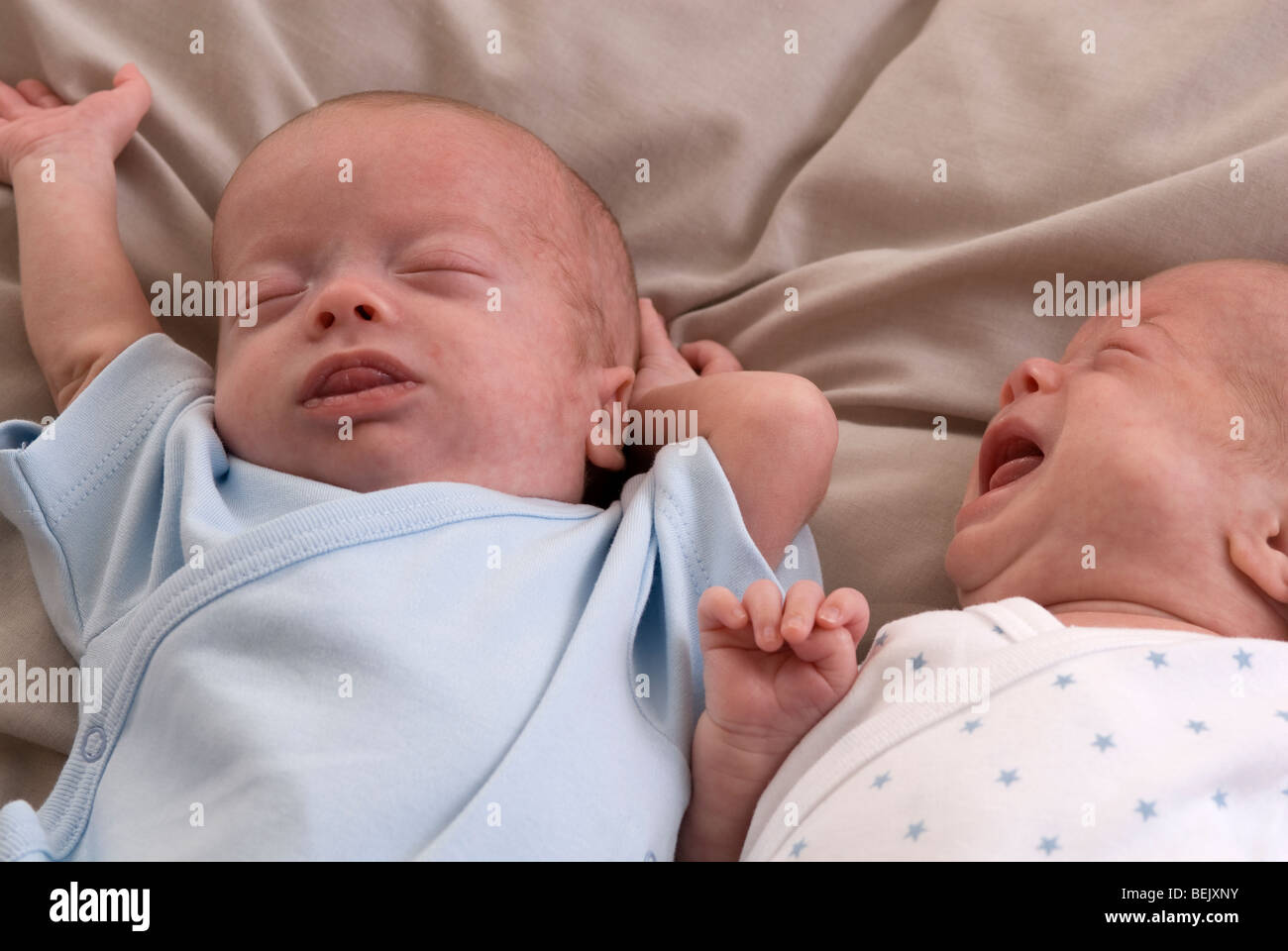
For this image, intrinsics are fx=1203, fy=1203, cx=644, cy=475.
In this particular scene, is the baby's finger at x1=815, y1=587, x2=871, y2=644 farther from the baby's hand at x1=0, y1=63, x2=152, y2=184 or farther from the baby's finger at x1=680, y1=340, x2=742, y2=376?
the baby's hand at x1=0, y1=63, x2=152, y2=184

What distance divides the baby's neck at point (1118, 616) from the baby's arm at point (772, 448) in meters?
0.33

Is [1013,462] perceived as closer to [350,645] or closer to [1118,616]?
[1118,616]

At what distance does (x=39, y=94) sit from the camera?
75.3 inches

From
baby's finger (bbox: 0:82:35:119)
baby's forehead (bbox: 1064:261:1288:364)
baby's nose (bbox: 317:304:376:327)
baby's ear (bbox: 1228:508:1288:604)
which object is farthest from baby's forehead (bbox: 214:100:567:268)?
baby's ear (bbox: 1228:508:1288:604)

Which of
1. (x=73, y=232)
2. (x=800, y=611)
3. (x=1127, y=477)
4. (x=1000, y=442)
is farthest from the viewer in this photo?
(x=73, y=232)

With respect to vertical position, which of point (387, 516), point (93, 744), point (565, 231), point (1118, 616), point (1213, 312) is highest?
point (565, 231)

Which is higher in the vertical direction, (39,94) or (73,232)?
(39,94)

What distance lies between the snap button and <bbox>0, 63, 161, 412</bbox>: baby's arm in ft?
1.69

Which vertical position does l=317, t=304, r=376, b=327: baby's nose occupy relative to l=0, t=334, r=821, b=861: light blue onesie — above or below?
above

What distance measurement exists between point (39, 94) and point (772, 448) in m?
1.33

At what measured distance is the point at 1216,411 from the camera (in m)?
1.36

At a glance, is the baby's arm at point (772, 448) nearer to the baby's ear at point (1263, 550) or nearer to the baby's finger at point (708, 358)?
the baby's finger at point (708, 358)

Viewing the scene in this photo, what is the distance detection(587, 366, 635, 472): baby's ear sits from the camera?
1.58 meters

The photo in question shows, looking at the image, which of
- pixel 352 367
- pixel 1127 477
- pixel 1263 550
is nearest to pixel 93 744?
pixel 352 367
